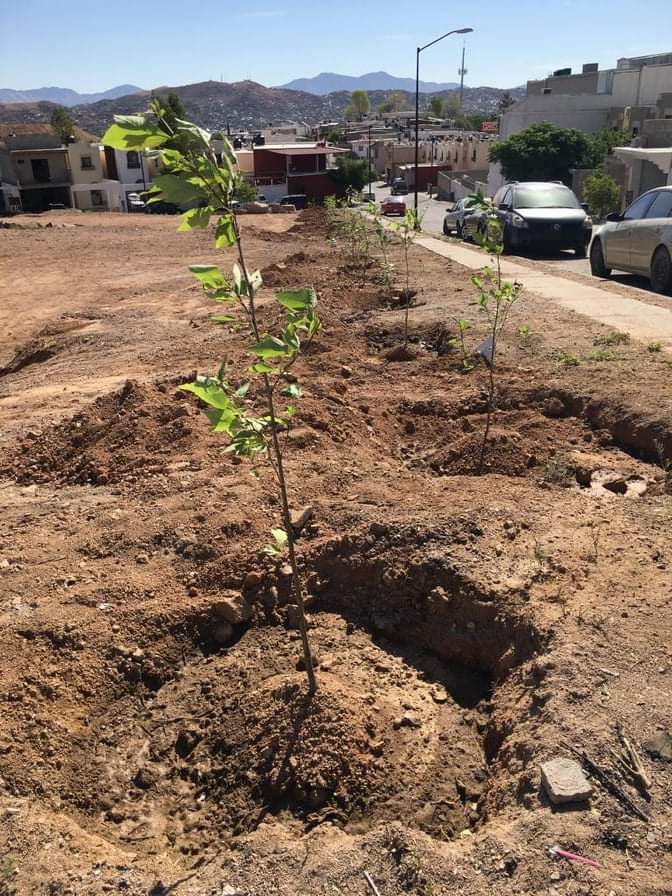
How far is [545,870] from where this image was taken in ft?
7.93

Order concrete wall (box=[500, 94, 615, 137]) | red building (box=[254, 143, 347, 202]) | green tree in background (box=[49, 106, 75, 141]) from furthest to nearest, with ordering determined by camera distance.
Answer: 1. green tree in background (box=[49, 106, 75, 141])
2. red building (box=[254, 143, 347, 202])
3. concrete wall (box=[500, 94, 615, 137])

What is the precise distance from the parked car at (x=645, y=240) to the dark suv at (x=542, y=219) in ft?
10.5

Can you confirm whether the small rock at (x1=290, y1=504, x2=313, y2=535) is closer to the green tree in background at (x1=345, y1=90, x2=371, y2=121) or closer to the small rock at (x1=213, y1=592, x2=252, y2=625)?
the small rock at (x1=213, y1=592, x2=252, y2=625)

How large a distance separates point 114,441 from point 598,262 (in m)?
11.0

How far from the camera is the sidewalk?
8.79 meters

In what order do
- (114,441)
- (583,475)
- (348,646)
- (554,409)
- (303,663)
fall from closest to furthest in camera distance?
1. (303,663)
2. (348,646)
3. (583,475)
4. (114,441)
5. (554,409)

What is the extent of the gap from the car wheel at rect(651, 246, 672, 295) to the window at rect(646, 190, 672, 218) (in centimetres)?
54

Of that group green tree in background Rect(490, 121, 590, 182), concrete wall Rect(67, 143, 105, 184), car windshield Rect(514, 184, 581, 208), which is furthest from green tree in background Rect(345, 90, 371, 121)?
car windshield Rect(514, 184, 581, 208)

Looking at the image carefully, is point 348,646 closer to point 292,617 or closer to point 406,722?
point 292,617

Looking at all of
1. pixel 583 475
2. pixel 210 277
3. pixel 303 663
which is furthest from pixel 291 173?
pixel 210 277

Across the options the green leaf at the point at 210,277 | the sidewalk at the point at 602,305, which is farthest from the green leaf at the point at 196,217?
the sidewalk at the point at 602,305

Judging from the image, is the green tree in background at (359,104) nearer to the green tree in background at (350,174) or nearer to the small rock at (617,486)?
the green tree in background at (350,174)

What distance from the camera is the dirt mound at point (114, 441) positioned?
593 cm

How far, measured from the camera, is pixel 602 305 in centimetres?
1050
